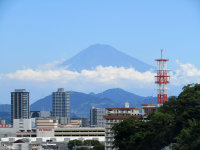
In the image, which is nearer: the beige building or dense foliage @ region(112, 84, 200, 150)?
dense foliage @ region(112, 84, 200, 150)

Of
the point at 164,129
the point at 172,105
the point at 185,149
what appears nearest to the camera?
the point at 185,149

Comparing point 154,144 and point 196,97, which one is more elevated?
point 196,97

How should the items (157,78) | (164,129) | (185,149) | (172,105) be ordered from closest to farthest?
(185,149) → (164,129) → (172,105) → (157,78)

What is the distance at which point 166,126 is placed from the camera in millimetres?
107438

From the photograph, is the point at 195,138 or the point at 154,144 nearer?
the point at 195,138

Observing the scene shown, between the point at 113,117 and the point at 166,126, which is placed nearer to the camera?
the point at 166,126

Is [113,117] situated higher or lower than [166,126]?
higher

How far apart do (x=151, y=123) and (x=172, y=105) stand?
529cm

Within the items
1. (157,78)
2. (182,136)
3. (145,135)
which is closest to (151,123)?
(145,135)

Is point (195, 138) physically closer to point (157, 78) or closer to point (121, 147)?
point (121, 147)

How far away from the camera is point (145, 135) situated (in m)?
110

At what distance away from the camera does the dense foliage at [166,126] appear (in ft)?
345

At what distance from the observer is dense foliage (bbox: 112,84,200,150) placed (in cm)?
10519

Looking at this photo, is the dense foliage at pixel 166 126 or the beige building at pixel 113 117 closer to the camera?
the dense foliage at pixel 166 126
